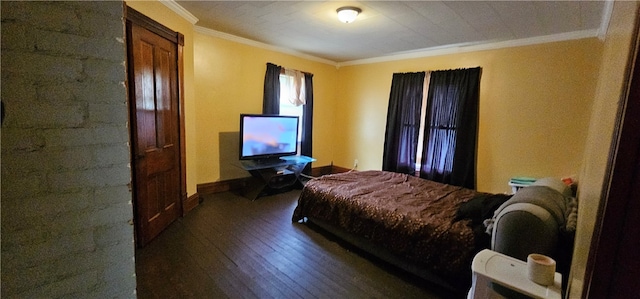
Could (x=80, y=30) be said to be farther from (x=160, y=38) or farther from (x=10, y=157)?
(x=160, y=38)

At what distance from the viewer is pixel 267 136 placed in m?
4.21

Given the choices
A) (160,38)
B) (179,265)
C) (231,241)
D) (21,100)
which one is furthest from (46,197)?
(160,38)

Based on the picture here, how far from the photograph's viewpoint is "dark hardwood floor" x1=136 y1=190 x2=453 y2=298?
1973 mm

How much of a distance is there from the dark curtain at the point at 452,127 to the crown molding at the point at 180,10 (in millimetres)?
3383

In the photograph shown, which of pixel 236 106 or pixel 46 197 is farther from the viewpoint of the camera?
pixel 236 106

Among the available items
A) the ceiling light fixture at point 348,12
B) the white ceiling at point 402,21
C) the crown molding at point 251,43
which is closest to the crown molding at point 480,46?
the white ceiling at point 402,21

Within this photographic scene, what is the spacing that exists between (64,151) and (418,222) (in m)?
2.21

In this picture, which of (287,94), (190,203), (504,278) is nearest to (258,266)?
(190,203)

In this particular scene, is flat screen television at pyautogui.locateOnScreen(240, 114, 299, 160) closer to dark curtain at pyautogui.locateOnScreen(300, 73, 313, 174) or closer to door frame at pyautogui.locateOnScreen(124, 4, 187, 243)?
dark curtain at pyautogui.locateOnScreen(300, 73, 313, 174)

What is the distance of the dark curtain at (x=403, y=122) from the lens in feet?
14.5

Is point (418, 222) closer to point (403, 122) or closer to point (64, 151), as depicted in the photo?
point (64, 151)

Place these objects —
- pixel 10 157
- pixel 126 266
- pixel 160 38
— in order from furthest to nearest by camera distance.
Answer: pixel 160 38
pixel 126 266
pixel 10 157

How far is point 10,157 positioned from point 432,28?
11.7ft

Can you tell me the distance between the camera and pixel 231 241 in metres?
2.67
